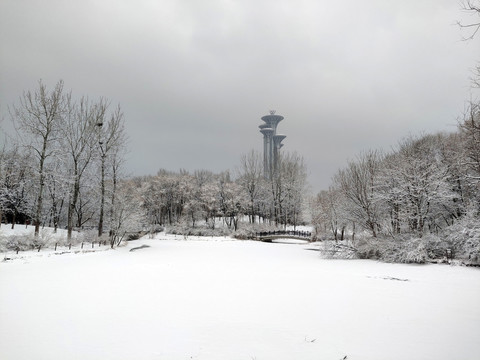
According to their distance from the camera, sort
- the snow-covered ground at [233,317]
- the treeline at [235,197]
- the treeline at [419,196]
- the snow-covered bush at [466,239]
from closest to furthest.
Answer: the snow-covered ground at [233,317], the snow-covered bush at [466,239], the treeline at [419,196], the treeline at [235,197]

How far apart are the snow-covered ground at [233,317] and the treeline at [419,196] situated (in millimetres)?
6384

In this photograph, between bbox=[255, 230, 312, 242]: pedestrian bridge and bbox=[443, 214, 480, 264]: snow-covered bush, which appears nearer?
bbox=[443, 214, 480, 264]: snow-covered bush

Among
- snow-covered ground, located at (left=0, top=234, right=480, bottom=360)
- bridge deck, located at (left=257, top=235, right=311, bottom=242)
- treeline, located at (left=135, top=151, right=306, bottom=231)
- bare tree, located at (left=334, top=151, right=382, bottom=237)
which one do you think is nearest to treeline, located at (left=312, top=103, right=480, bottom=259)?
bare tree, located at (left=334, top=151, right=382, bottom=237)

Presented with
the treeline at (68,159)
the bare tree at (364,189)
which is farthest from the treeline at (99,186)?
the bare tree at (364,189)

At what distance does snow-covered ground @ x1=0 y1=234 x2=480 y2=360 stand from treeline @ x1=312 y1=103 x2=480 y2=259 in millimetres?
6384

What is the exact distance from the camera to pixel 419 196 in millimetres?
20484

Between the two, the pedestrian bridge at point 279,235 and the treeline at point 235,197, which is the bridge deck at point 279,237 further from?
the treeline at point 235,197

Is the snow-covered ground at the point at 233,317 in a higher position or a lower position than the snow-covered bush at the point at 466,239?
lower

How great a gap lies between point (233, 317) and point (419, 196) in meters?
18.6

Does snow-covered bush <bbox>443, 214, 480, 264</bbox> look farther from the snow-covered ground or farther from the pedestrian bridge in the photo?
the pedestrian bridge

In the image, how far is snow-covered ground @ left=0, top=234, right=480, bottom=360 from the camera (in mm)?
5504

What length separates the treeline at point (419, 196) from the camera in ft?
58.7

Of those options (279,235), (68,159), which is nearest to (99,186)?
(68,159)

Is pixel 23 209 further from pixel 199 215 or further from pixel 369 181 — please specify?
pixel 369 181
